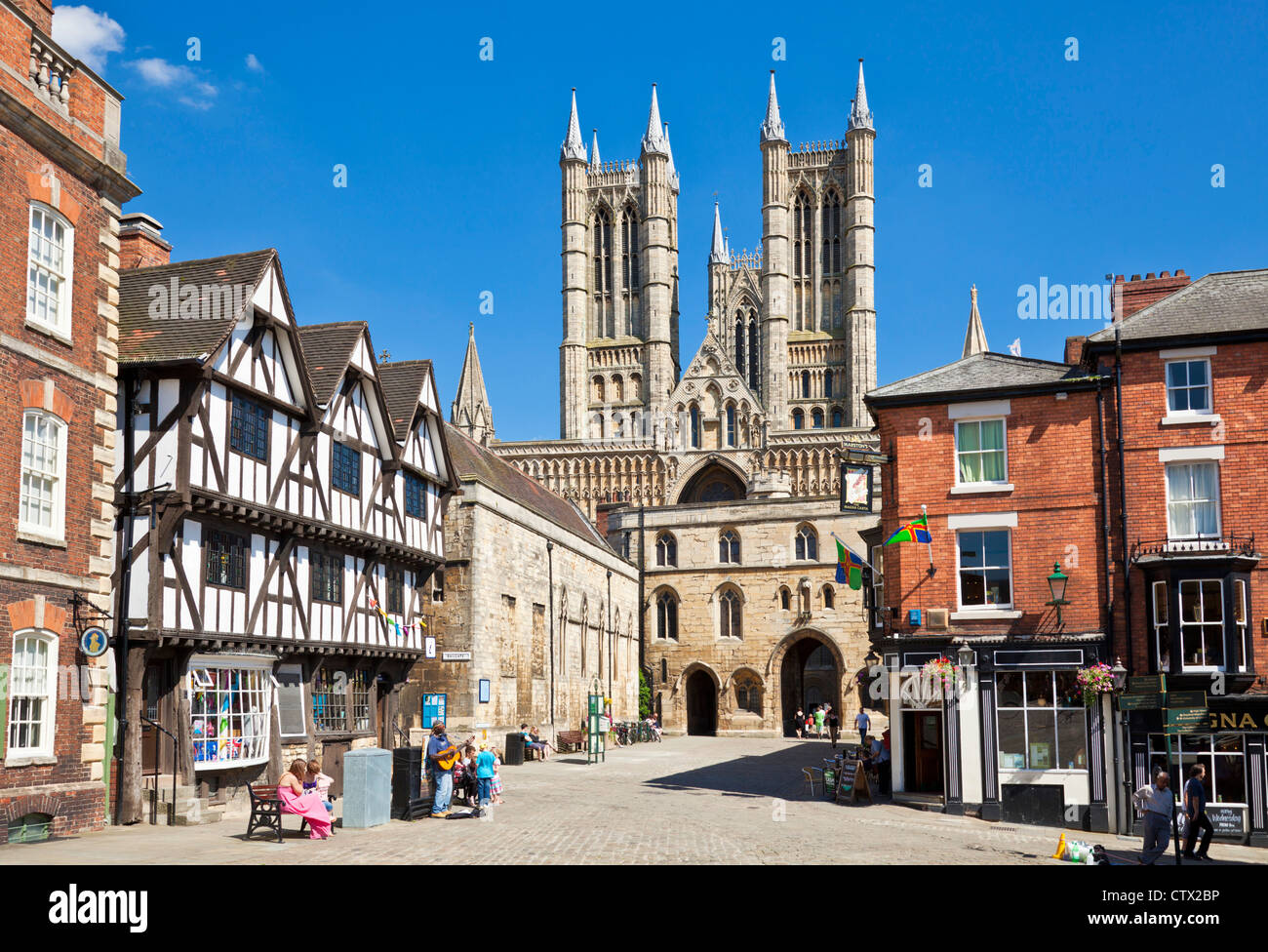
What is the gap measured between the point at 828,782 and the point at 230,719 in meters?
12.0

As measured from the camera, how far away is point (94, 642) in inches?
653

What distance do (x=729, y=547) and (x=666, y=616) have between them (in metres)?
4.82

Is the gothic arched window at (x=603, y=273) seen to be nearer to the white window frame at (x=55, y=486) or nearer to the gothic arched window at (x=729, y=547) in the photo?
the gothic arched window at (x=729, y=547)

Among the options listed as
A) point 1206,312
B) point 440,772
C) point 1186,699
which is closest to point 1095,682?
point 1186,699

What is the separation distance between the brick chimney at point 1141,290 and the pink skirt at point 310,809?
18.5 metres

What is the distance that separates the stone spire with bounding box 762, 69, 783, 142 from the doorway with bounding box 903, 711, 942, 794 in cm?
8187

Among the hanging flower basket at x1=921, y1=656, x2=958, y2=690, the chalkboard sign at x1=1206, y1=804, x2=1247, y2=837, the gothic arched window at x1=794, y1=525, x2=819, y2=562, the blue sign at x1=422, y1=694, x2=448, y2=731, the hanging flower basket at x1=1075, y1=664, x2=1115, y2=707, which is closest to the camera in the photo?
the chalkboard sign at x1=1206, y1=804, x2=1247, y2=837

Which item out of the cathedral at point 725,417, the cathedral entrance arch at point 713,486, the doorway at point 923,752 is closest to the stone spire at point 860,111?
the cathedral at point 725,417

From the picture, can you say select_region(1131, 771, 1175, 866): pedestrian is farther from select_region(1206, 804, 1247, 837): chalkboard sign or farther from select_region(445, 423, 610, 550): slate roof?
select_region(445, 423, 610, 550): slate roof

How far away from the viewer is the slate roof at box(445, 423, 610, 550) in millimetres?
36763

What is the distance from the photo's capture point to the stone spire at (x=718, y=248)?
11362 centimetres

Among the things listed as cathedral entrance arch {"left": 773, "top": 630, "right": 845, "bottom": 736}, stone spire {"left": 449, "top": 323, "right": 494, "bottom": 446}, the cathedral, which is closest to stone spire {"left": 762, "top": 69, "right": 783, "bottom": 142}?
the cathedral

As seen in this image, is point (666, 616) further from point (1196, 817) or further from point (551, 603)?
point (1196, 817)
